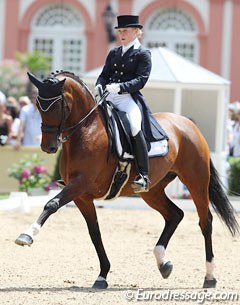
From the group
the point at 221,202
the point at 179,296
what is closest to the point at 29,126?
the point at 221,202

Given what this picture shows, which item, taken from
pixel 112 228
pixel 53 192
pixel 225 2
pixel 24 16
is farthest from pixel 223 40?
pixel 112 228

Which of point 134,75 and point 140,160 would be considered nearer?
point 140,160

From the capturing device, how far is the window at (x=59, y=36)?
102ft

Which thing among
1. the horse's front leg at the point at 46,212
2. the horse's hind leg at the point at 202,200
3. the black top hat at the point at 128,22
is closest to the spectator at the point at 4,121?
the horse's hind leg at the point at 202,200

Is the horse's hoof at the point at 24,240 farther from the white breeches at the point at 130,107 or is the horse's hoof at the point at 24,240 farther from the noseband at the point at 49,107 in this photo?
the white breeches at the point at 130,107

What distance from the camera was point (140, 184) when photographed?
27.5 ft

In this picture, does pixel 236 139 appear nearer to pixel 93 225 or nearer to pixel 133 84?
pixel 133 84

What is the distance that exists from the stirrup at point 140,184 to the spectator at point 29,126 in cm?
853

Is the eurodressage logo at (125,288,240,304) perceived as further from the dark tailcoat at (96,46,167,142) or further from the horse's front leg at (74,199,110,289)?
the dark tailcoat at (96,46,167,142)

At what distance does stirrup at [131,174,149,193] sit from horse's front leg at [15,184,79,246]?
72 cm

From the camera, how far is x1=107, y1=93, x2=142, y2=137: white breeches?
27.7ft

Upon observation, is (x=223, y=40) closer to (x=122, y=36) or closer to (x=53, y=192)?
(x=53, y=192)

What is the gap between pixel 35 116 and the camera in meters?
17.0

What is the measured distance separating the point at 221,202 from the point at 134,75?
1.70 metres
